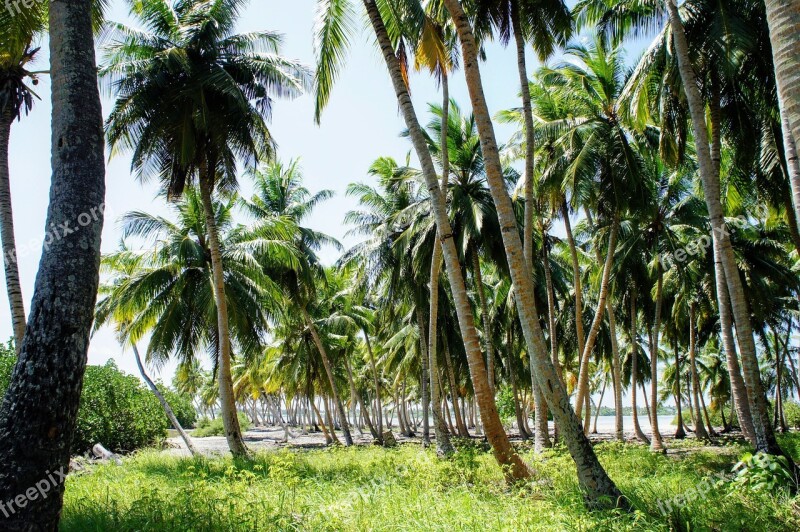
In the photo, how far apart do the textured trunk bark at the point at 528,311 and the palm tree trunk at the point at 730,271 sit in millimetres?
3871

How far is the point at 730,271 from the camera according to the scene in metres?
9.57

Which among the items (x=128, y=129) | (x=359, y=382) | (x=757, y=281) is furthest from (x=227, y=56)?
(x=359, y=382)

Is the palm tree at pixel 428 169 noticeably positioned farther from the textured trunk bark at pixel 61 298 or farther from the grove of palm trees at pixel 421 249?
the textured trunk bark at pixel 61 298

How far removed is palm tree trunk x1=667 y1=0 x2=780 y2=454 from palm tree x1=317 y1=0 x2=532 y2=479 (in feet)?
14.1

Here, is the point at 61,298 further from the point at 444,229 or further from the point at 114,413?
the point at 114,413

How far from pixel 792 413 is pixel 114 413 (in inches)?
1883

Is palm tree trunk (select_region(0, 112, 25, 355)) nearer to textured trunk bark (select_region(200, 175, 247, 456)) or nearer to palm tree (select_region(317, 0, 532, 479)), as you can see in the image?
textured trunk bark (select_region(200, 175, 247, 456))

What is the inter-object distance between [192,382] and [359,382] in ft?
97.3

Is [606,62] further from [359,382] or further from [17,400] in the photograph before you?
[359,382]

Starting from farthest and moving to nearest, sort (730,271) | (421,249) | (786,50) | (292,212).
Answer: (292,212), (421,249), (730,271), (786,50)

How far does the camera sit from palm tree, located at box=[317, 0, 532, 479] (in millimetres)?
9672

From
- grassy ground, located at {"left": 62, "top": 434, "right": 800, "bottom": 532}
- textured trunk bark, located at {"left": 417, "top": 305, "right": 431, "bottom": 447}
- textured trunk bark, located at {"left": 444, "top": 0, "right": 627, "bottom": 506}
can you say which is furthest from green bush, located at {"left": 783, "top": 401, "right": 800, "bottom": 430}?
textured trunk bark, located at {"left": 444, "top": 0, "right": 627, "bottom": 506}

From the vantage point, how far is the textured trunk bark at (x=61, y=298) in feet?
13.9

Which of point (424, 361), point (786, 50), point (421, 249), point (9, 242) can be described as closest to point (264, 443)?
point (424, 361)
